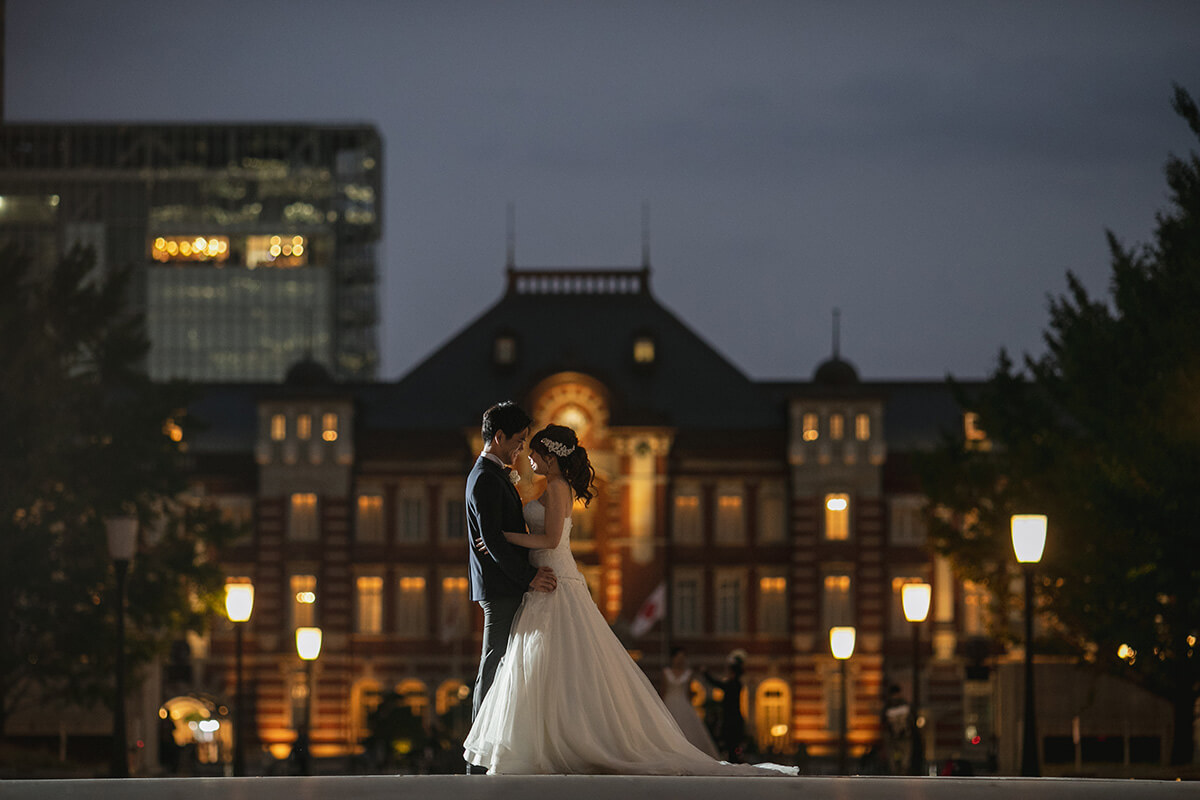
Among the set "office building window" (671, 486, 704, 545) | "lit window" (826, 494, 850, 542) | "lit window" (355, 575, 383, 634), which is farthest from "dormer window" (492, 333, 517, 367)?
"lit window" (826, 494, 850, 542)

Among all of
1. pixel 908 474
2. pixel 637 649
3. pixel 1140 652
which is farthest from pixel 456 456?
pixel 1140 652

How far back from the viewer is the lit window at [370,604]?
58.4 metres

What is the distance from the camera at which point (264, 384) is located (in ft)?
205

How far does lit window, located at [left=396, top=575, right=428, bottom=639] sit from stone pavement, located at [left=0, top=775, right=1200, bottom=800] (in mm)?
47088

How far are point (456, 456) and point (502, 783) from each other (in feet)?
158

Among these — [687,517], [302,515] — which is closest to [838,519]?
[687,517]

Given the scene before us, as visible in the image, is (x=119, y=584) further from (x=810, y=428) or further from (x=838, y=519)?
(x=838, y=519)

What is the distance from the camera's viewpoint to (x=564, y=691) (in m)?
11.6

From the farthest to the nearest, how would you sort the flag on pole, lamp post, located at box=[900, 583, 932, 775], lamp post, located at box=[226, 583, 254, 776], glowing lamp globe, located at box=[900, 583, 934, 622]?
the flag on pole < glowing lamp globe, located at box=[900, 583, 934, 622] < lamp post, located at box=[900, 583, 932, 775] < lamp post, located at box=[226, 583, 254, 776]

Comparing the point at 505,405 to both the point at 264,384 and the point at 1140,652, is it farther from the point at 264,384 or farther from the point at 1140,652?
the point at 264,384

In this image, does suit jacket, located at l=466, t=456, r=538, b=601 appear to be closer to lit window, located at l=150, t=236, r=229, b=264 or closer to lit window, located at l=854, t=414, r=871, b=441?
lit window, located at l=854, t=414, r=871, b=441

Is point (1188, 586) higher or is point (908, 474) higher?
point (908, 474)

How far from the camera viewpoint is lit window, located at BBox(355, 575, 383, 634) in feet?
192

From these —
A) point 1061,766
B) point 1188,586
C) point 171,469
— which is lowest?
point 1061,766
